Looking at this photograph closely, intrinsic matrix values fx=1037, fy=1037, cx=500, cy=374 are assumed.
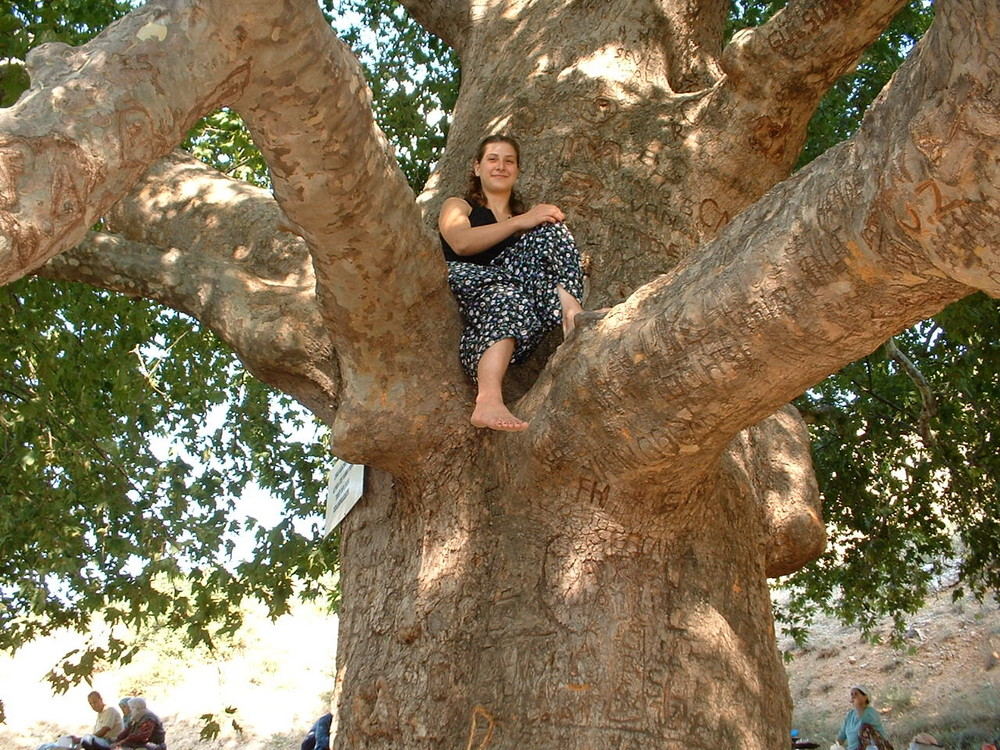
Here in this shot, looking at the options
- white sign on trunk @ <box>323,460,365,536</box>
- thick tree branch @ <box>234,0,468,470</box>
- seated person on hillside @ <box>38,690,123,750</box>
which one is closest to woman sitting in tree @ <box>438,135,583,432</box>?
thick tree branch @ <box>234,0,468,470</box>

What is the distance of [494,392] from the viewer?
318 centimetres

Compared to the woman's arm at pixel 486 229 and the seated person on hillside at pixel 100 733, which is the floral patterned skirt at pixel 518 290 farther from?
the seated person on hillside at pixel 100 733

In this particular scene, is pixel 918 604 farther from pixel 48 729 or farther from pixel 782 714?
pixel 48 729

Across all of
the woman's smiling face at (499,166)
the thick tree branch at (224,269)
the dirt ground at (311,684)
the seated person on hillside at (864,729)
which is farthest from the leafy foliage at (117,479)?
the dirt ground at (311,684)

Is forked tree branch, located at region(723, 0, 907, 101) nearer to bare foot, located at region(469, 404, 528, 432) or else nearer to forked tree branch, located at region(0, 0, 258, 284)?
bare foot, located at region(469, 404, 528, 432)

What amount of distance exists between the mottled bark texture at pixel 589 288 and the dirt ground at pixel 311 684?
1102cm

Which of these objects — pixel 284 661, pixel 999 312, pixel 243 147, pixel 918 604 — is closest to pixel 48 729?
pixel 284 661

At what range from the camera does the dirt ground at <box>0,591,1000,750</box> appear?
582 inches

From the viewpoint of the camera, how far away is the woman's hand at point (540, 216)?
3611 mm

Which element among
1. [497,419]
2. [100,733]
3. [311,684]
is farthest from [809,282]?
[311,684]

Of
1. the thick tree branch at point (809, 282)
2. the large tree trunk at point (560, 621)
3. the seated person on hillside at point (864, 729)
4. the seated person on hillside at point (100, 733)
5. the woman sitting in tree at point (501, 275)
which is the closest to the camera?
the thick tree branch at point (809, 282)

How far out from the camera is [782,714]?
10.4 feet

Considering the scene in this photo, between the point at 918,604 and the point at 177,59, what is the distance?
322 inches

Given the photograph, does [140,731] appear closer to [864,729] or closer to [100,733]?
[100,733]
